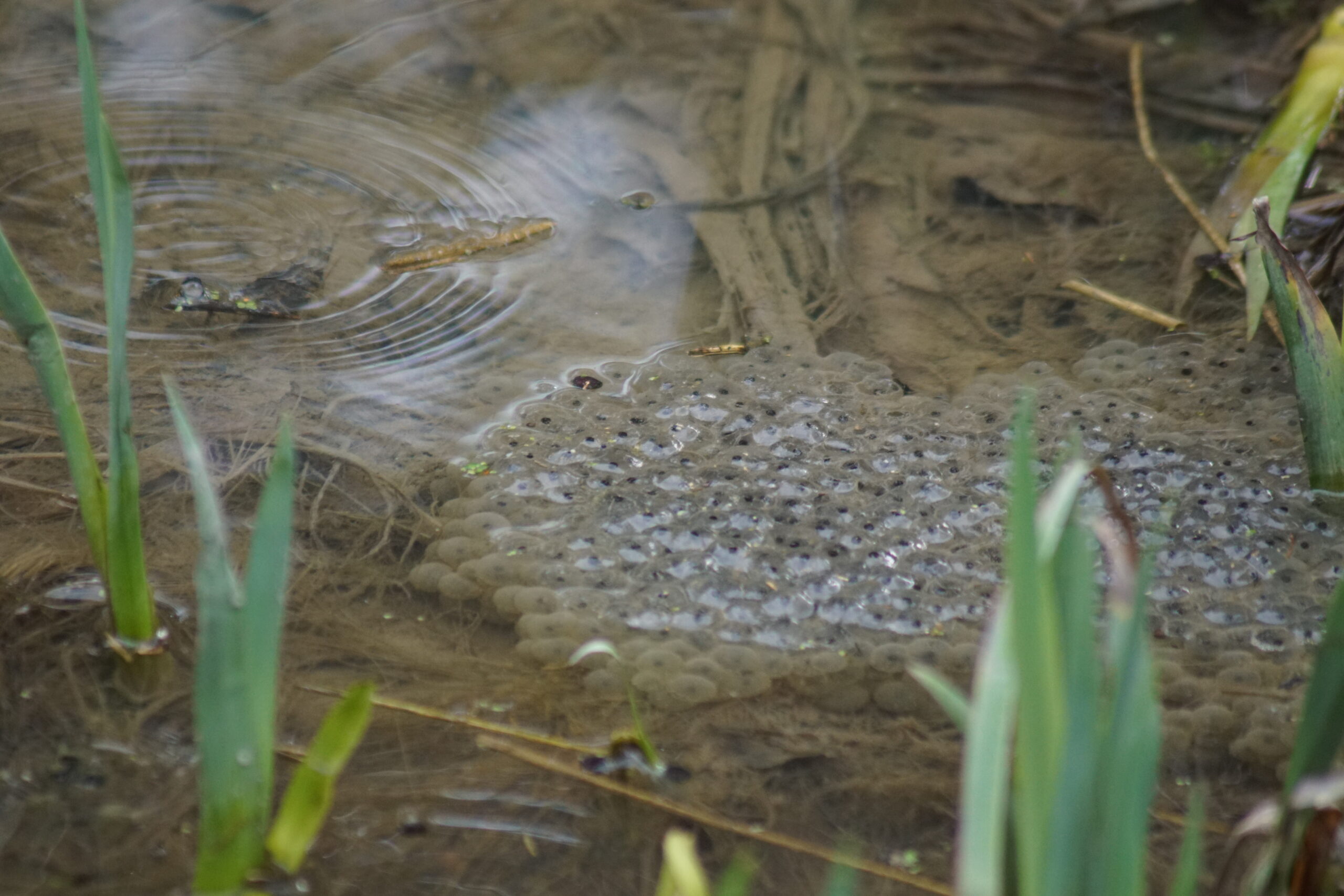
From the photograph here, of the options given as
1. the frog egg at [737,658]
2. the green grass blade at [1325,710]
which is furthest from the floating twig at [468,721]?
the green grass blade at [1325,710]

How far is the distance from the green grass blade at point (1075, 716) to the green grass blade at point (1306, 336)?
908mm

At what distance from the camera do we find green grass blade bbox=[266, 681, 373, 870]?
970mm

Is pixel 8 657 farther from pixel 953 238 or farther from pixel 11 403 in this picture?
pixel 953 238

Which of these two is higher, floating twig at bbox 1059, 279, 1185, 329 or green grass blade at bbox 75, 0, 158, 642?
floating twig at bbox 1059, 279, 1185, 329

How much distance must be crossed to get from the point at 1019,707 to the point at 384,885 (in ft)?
2.15

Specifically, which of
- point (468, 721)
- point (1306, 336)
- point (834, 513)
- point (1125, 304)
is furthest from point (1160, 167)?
point (468, 721)

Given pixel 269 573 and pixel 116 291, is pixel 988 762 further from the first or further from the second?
pixel 116 291

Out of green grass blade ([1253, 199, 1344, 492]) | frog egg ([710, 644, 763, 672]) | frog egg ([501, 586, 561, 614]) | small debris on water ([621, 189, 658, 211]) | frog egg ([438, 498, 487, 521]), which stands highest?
small debris on water ([621, 189, 658, 211])

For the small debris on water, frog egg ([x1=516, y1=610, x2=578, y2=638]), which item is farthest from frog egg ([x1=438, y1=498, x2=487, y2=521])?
the small debris on water

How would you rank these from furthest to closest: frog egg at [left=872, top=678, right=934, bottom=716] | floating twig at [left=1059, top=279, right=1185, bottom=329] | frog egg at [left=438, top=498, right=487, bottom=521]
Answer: floating twig at [left=1059, top=279, right=1185, bottom=329] → frog egg at [left=438, top=498, right=487, bottom=521] → frog egg at [left=872, top=678, right=934, bottom=716]

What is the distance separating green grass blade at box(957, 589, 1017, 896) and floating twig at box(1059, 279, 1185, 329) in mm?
1407

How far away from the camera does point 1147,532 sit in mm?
1595

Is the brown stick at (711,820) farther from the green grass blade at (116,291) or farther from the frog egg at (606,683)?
the green grass blade at (116,291)

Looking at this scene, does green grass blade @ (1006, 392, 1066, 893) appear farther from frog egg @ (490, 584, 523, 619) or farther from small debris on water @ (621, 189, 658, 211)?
small debris on water @ (621, 189, 658, 211)
